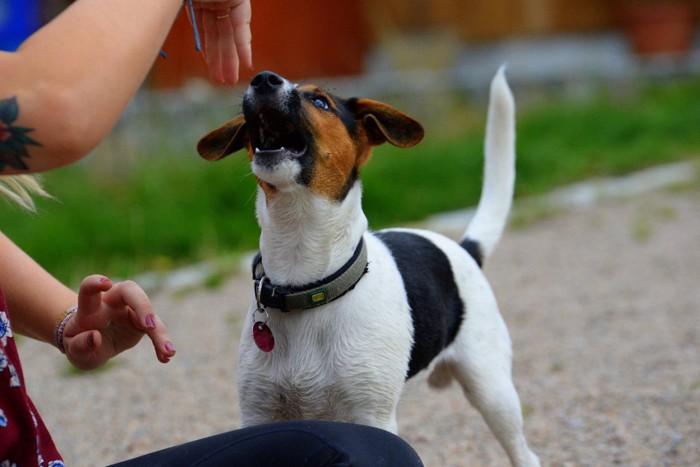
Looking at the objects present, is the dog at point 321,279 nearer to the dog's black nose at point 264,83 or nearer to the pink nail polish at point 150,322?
the dog's black nose at point 264,83

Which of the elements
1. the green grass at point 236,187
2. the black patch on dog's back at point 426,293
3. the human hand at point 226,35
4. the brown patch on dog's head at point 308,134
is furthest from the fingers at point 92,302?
the green grass at point 236,187

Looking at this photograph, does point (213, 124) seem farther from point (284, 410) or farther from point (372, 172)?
point (284, 410)

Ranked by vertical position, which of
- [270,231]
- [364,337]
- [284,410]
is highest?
[270,231]

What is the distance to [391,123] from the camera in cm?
250

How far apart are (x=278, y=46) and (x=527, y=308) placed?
5.52 meters

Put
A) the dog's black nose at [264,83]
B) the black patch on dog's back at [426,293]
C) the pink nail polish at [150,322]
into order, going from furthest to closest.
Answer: the black patch on dog's back at [426,293] < the dog's black nose at [264,83] < the pink nail polish at [150,322]

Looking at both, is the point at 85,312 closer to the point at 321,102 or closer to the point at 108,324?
the point at 108,324

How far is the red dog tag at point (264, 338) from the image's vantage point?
2344 millimetres

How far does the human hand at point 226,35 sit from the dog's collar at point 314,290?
0.61m

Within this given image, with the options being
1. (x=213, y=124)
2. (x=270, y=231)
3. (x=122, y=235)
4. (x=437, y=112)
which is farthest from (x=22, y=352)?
(x=437, y=112)

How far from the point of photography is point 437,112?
9.62m

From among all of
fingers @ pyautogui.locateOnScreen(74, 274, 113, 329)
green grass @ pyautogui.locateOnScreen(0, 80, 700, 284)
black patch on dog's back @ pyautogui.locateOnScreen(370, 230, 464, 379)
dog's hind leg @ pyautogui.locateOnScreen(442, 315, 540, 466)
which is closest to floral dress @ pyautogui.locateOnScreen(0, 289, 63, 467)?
fingers @ pyautogui.locateOnScreen(74, 274, 113, 329)

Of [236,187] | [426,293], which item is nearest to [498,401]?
[426,293]

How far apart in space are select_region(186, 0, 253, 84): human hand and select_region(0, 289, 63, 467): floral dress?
590 millimetres
